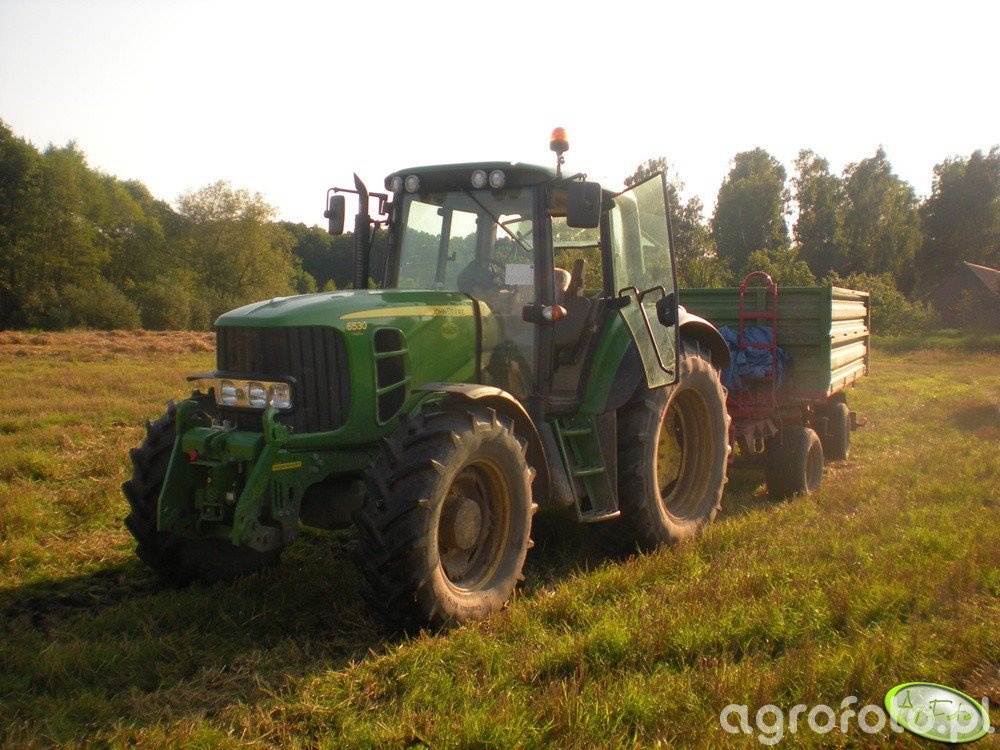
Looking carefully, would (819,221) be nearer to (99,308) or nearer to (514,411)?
(99,308)

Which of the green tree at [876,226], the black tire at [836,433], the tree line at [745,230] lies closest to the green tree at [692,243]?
the tree line at [745,230]

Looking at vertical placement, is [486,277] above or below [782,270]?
below

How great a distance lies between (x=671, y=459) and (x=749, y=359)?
177 cm

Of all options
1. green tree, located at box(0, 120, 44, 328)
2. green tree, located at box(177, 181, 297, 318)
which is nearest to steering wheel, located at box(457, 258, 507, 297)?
green tree, located at box(0, 120, 44, 328)

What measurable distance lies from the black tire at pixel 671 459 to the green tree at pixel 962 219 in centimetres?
5210

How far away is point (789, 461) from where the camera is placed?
23.9 feet

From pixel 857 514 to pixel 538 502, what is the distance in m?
2.84

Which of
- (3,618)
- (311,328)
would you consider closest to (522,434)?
(311,328)

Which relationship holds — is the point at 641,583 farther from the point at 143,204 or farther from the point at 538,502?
the point at 143,204

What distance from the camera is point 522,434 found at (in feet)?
16.2

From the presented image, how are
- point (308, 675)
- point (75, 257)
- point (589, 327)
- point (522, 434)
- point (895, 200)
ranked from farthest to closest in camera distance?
point (895, 200) < point (75, 257) < point (589, 327) < point (522, 434) < point (308, 675)

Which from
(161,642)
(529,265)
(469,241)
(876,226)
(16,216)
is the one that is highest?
(16,216)

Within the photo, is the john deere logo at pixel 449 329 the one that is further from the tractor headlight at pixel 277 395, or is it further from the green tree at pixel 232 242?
the green tree at pixel 232 242

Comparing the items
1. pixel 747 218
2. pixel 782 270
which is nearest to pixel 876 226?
pixel 747 218
